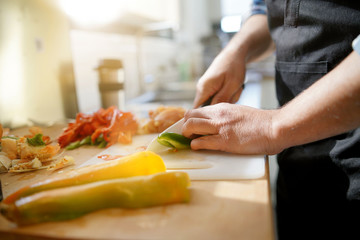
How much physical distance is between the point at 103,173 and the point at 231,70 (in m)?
0.68

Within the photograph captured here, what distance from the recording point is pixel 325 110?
23.1 inches

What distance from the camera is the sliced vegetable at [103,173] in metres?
A: 0.54

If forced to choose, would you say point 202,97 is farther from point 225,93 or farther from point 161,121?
point 161,121

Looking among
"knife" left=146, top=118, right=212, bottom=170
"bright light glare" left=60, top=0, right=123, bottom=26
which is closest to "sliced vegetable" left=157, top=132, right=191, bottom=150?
"knife" left=146, top=118, right=212, bottom=170

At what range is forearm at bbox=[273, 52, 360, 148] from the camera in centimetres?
56

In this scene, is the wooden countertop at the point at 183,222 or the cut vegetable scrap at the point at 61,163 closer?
the wooden countertop at the point at 183,222

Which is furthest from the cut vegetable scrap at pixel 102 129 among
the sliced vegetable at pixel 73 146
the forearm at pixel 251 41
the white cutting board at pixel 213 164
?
the forearm at pixel 251 41

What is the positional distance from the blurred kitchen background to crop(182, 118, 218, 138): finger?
0.79 metres

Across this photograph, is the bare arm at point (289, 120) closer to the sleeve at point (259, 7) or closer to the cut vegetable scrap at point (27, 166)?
the cut vegetable scrap at point (27, 166)

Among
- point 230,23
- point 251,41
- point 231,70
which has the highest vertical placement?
point 230,23

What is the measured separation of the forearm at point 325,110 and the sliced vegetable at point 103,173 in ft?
0.94

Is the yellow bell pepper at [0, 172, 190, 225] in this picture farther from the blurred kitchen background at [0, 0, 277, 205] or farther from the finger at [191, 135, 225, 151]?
the blurred kitchen background at [0, 0, 277, 205]

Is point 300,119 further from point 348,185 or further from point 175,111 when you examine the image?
point 175,111

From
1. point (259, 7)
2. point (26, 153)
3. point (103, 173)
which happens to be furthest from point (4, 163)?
point (259, 7)
